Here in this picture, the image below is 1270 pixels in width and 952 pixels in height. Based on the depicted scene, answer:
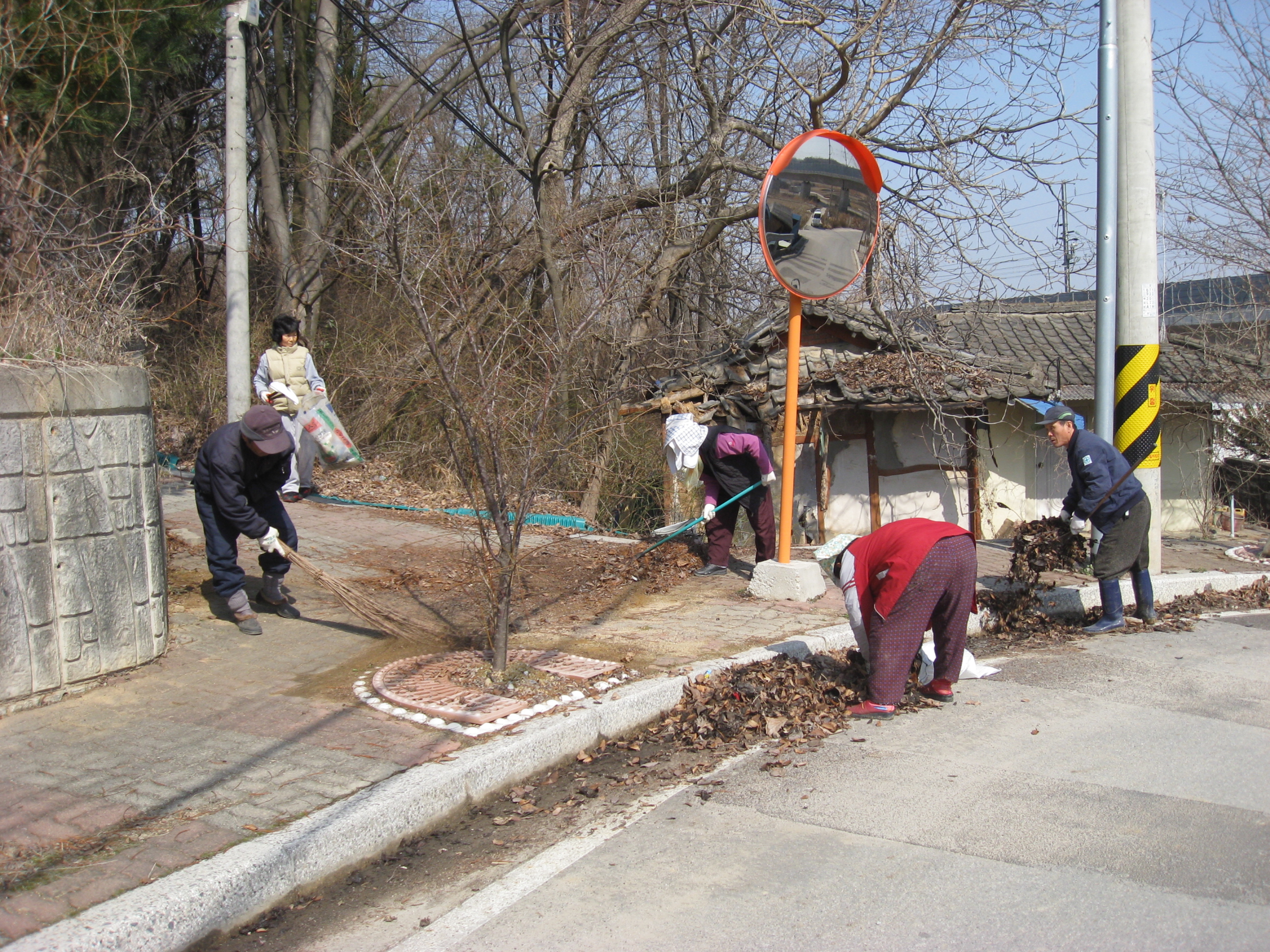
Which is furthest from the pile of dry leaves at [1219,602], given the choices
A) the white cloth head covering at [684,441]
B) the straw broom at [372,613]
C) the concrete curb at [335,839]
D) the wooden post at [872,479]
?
the straw broom at [372,613]

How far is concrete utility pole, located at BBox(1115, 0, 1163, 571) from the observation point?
8.30m

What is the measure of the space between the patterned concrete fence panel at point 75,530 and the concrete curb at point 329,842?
197 centimetres

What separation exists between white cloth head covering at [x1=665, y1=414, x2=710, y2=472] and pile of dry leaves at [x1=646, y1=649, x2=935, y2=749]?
316cm

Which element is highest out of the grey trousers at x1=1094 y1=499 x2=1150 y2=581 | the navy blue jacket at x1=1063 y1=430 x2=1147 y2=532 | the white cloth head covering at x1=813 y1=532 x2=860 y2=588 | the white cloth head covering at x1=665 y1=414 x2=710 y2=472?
the white cloth head covering at x1=665 y1=414 x2=710 y2=472

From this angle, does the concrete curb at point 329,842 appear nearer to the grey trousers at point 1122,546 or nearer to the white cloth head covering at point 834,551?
the white cloth head covering at point 834,551

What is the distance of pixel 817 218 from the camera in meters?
6.94

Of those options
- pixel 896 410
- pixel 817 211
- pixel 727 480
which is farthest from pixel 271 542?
pixel 896 410

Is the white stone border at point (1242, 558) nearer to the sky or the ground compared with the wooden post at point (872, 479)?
nearer to the ground

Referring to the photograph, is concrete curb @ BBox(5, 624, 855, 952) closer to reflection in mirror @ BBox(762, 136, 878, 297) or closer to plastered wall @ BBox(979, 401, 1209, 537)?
reflection in mirror @ BBox(762, 136, 878, 297)

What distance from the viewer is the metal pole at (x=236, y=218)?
30.3ft

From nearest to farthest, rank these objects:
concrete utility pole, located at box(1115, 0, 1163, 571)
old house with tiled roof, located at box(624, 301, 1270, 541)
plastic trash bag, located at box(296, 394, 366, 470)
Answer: concrete utility pole, located at box(1115, 0, 1163, 571) → plastic trash bag, located at box(296, 394, 366, 470) → old house with tiled roof, located at box(624, 301, 1270, 541)

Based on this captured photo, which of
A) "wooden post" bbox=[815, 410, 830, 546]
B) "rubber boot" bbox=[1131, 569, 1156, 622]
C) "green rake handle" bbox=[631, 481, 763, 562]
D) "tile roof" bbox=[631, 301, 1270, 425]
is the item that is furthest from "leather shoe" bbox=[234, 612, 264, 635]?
"wooden post" bbox=[815, 410, 830, 546]

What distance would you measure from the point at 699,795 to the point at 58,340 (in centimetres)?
391

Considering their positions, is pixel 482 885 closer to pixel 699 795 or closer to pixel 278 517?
pixel 699 795
